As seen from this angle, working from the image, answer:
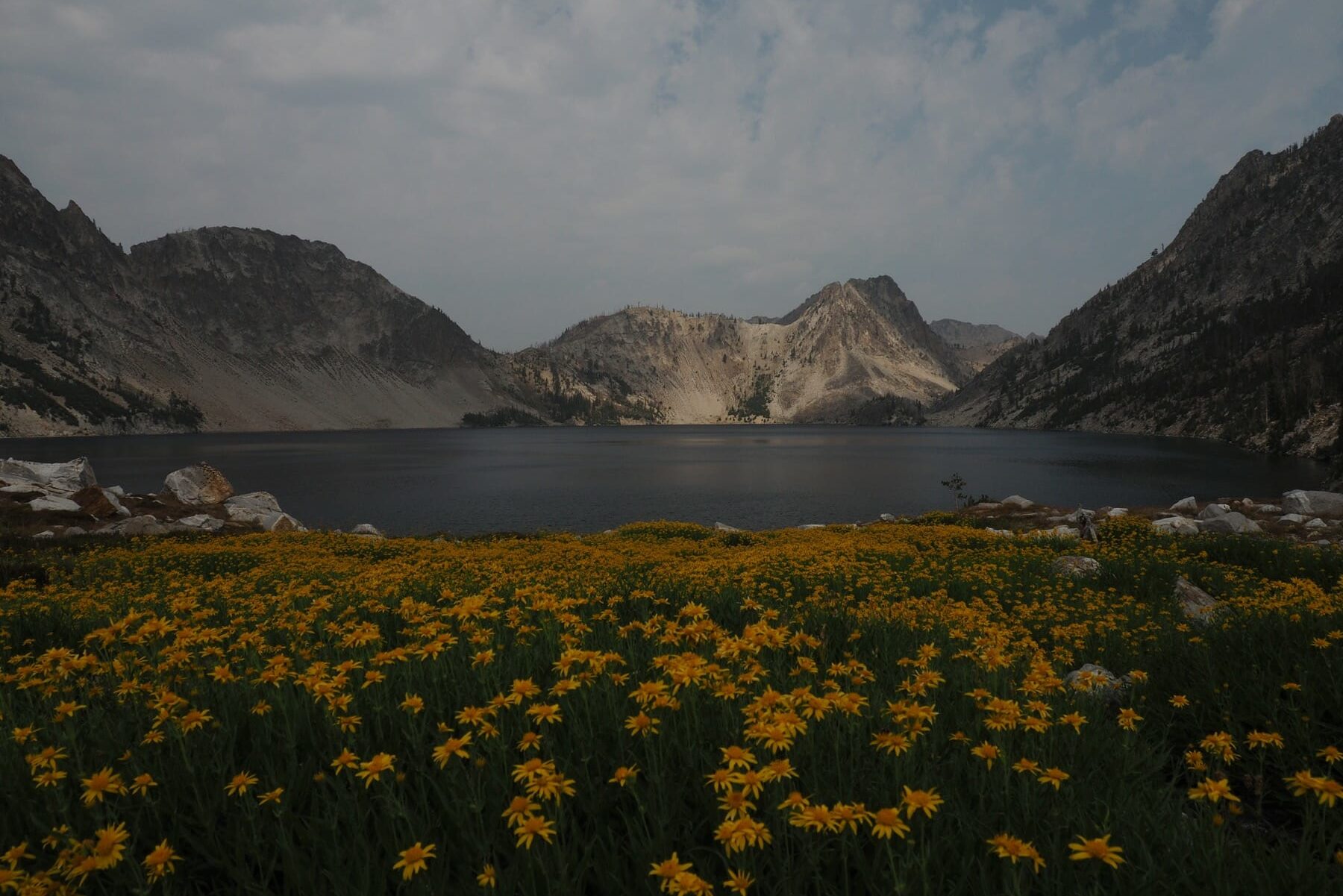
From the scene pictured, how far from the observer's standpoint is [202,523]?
33000mm

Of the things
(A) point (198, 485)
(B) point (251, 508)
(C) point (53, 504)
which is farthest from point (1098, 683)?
(A) point (198, 485)

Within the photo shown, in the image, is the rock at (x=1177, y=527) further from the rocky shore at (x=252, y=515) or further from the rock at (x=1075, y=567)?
the rock at (x=1075, y=567)

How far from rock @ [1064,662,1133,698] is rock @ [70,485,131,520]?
133 feet

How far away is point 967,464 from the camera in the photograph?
110m

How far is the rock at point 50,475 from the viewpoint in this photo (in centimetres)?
3966

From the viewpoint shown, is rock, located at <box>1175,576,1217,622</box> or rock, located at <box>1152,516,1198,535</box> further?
rock, located at <box>1152,516,1198,535</box>

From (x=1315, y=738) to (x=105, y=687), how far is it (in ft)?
33.3

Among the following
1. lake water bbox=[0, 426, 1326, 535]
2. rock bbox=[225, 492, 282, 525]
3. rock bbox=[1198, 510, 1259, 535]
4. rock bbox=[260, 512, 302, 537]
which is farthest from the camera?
lake water bbox=[0, 426, 1326, 535]

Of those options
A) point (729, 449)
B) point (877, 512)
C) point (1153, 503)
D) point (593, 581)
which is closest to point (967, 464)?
point (1153, 503)

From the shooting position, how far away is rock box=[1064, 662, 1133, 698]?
5.85 meters

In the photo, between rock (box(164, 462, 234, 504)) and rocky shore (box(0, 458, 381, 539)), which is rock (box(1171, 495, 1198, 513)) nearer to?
rocky shore (box(0, 458, 381, 539))

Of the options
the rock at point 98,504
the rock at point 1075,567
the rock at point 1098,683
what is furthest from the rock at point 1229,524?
the rock at point 98,504

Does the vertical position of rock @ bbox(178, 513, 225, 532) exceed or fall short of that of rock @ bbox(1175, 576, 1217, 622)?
it falls short

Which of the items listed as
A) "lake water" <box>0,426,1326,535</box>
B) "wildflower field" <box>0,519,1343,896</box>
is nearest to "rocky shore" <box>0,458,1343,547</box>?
"lake water" <box>0,426,1326,535</box>
